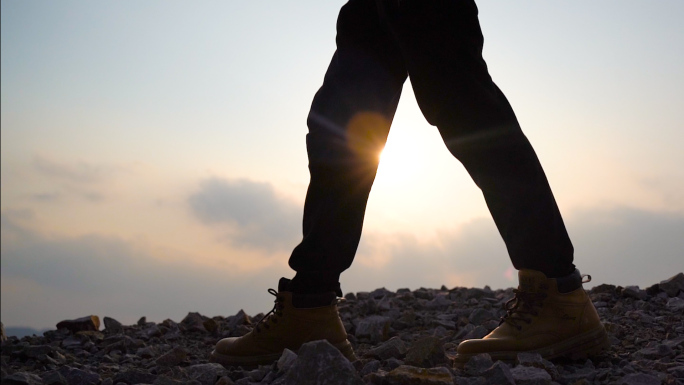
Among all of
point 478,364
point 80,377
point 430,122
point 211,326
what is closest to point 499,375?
point 478,364

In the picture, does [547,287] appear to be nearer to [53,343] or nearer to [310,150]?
[310,150]

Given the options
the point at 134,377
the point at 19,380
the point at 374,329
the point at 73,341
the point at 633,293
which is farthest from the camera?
the point at 633,293

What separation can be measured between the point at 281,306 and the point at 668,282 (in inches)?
127

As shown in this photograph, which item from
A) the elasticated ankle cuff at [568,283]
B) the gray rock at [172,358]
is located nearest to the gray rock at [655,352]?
the elasticated ankle cuff at [568,283]

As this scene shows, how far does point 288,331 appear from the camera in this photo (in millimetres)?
2938

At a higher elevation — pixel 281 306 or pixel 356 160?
pixel 356 160

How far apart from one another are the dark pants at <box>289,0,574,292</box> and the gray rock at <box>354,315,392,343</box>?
1.11 m

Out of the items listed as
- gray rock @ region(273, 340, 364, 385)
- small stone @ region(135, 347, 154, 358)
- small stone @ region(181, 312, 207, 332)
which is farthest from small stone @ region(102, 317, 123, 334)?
gray rock @ region(273, 340, 364, 385)

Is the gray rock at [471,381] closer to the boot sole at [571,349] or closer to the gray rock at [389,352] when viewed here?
the boot sole at [571,349]

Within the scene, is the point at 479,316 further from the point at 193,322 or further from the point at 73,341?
the point at 73,341

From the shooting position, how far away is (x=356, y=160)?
9.34ft

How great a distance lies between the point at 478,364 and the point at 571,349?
0.52 meters

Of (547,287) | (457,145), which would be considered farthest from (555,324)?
(457,145)

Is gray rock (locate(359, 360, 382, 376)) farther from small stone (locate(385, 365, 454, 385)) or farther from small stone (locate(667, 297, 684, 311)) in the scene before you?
small stone (locate(667, 297, 684, 311))
